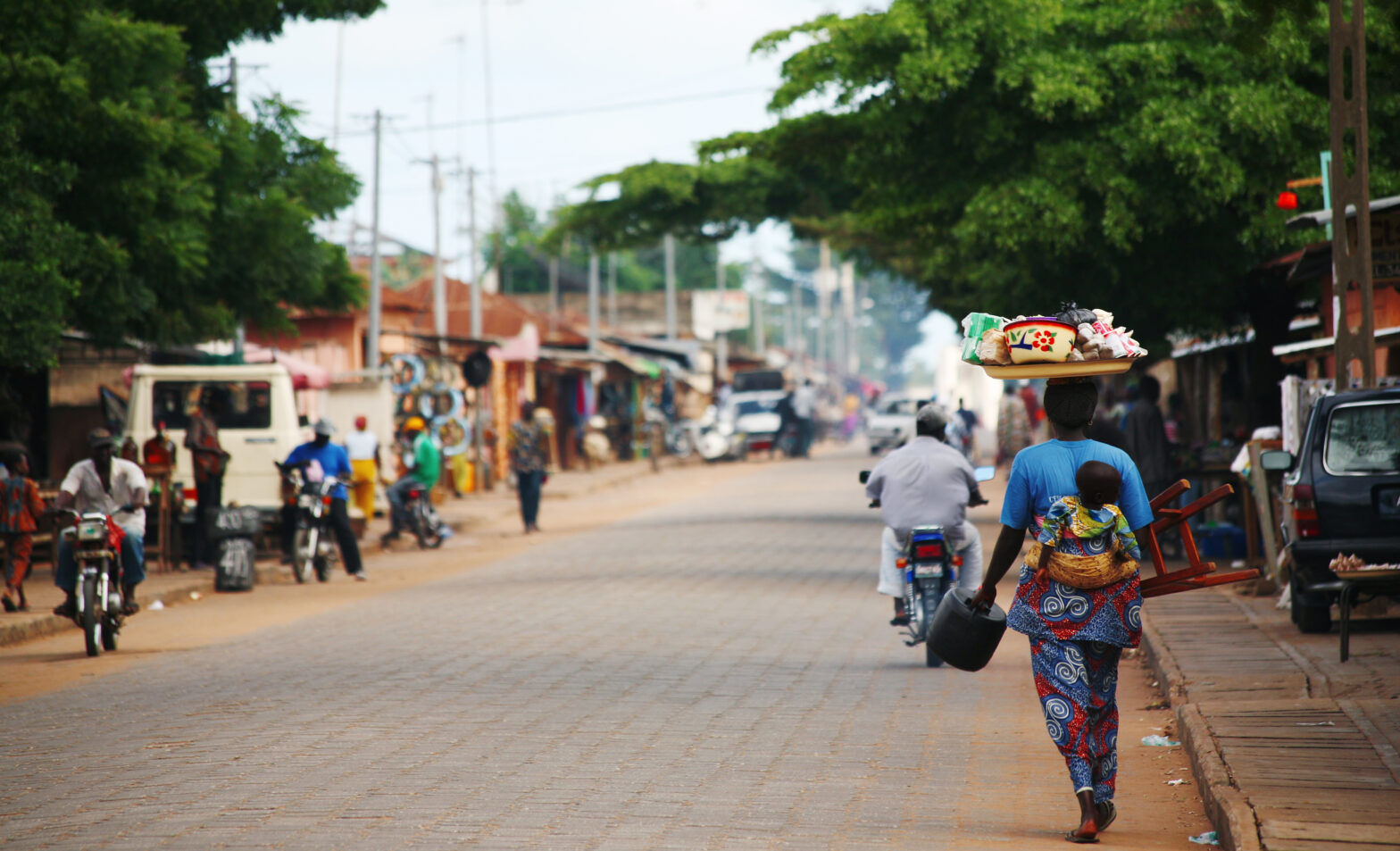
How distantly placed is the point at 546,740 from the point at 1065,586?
299 centimetres

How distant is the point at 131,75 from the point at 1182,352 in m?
15.6

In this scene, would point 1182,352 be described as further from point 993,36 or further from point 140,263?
point 140,263

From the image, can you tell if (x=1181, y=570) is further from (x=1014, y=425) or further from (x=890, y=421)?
(x=890, y=421)

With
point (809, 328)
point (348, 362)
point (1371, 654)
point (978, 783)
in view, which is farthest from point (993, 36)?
point (809, 328)

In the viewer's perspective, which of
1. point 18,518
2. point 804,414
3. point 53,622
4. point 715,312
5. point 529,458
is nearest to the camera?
point 53,622

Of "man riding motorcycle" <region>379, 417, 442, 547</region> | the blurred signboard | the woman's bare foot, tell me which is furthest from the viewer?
the blurred signboard

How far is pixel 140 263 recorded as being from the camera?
58.8 feet

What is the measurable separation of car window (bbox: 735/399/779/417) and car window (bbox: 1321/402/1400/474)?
37.4 meters

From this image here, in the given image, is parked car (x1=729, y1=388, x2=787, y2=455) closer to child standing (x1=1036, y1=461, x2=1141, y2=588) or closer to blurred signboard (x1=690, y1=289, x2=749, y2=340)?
blurred signboard (x1=690, y1=289, x2=749, y2=340)

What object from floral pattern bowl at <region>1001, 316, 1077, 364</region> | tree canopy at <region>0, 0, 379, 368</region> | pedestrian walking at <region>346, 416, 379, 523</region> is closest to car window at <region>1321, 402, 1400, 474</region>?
floral pattern bowl at <region>1001, 316, 1077, 364</region>

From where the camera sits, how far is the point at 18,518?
45.9 feet

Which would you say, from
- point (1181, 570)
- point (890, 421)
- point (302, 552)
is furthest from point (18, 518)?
point (890, 421)

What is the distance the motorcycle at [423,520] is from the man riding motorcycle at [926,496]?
470 inches

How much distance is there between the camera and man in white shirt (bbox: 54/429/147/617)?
39.2 ft
